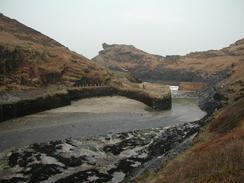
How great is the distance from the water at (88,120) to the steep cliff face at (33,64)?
9294 mm

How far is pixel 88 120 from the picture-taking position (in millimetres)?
44781

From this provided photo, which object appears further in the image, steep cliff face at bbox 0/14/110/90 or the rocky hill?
the rocky hill

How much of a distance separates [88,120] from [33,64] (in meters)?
26.4

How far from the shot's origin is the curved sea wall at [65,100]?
143ft

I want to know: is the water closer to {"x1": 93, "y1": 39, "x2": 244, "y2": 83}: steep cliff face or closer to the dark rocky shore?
the dark rocky shore

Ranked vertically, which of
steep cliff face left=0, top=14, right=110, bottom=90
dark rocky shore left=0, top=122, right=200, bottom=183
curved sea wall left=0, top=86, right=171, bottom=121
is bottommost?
dark rocky shore left=0, top=122, right=200, bottom=183

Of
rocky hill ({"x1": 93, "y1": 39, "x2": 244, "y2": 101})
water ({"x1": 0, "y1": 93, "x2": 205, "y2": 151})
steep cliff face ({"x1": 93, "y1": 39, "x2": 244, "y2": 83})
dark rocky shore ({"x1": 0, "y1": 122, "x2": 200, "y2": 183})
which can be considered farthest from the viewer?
steep cliff face ({"x1": 93, "y1": 39, "x2": 244, "y2": 83})

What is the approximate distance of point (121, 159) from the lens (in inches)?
1104

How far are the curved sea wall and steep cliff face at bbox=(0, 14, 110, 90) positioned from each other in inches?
171

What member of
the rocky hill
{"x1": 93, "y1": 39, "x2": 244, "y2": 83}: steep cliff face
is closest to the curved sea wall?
the rocky hill

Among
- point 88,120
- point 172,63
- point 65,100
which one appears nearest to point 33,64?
point 65,100

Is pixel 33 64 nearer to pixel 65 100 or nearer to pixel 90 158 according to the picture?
pixel 65 100

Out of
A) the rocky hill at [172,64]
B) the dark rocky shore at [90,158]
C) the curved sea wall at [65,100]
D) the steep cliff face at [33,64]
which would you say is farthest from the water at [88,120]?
the rocky hill at [172,64]

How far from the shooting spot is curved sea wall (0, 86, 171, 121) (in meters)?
43.4
